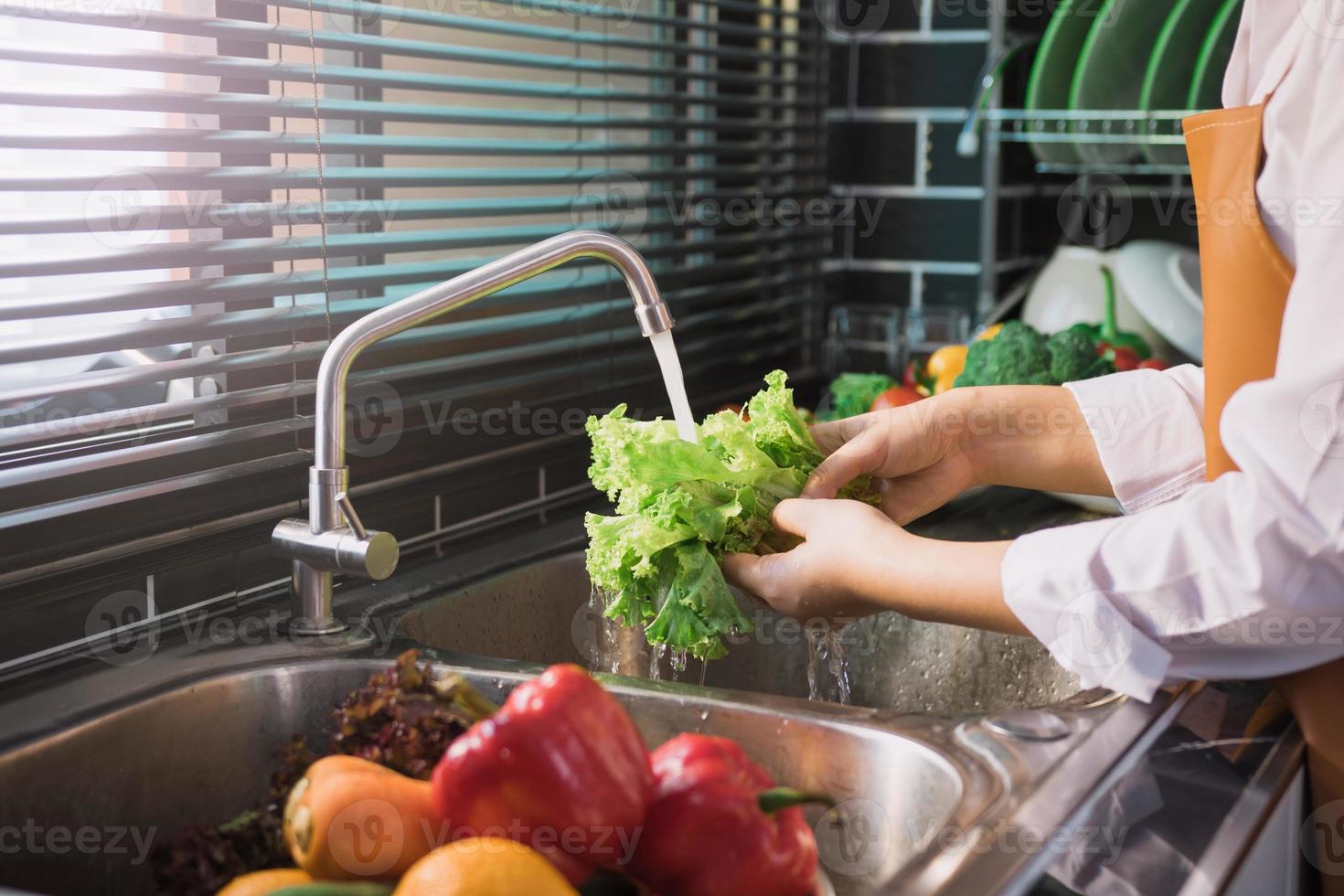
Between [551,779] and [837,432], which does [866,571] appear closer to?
[837,432]

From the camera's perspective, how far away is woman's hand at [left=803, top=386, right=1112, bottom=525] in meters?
1.34

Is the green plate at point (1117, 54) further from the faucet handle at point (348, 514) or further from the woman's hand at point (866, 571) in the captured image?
the faucet handle at point (348, 514)

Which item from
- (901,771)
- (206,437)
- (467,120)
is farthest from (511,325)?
(901,771)

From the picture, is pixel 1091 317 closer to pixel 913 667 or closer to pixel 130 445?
pixel 913 667

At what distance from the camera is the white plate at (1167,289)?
1.98 m

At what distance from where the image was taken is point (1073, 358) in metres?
1.72

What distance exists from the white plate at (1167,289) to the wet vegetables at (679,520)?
98 cm

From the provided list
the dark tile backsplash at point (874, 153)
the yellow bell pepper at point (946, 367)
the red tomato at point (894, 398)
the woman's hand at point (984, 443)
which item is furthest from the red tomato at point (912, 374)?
the woman's hand at point (984, 443)

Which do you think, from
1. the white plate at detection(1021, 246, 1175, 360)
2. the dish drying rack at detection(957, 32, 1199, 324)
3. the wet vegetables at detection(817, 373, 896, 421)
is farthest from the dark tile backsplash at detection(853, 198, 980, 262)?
the wet vegetables at detection(817, 373, 896, 421)

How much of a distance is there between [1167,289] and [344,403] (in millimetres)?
1369

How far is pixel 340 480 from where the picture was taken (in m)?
1.10

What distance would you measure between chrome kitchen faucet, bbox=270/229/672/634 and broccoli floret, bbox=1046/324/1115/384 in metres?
0.76

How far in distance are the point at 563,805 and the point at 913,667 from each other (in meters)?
0.83

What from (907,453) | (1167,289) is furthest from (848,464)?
(1167,289)
